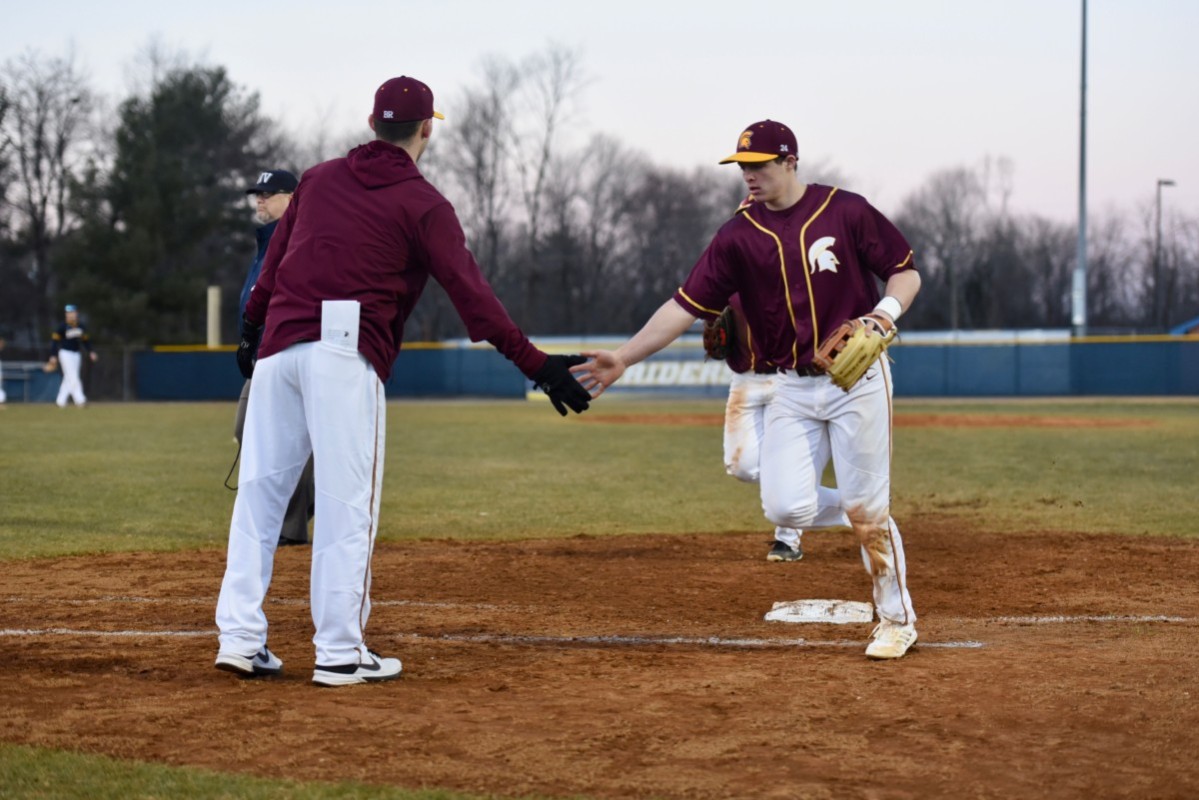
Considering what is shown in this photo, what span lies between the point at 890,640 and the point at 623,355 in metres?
1.59

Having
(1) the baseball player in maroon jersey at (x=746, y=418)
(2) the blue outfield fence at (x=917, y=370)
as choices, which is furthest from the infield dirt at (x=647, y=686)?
(2) the blue outfield fence at (x=917, y=370)

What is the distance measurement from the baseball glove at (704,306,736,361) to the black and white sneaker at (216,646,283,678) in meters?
4.24

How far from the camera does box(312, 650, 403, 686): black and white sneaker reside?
4922 mm

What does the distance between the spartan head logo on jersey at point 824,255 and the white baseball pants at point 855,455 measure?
44 centimetres

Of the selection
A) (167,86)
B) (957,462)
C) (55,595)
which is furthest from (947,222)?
(55,595)

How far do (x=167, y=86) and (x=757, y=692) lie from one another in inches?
2244

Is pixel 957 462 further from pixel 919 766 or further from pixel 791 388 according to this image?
pixel 919 766

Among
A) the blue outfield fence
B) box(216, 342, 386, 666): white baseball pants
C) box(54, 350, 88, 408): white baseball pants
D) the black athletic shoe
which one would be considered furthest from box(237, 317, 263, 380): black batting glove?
the blue outfield fence

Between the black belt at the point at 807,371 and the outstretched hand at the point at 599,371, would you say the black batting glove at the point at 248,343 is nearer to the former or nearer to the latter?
the outstretched hand at the point at 599,371

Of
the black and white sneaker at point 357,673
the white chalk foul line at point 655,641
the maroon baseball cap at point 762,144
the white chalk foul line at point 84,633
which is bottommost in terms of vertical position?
the white chalk foul line at point 655,641

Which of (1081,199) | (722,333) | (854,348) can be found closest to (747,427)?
(722,333)

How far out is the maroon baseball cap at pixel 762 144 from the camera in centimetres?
564

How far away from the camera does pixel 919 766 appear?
12.7 ft

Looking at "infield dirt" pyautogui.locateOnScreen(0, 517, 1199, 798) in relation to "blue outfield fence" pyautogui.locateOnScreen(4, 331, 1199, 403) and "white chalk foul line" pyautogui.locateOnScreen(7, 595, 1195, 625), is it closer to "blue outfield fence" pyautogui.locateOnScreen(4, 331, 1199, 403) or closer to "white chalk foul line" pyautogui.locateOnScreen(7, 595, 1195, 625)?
"white chalk foul line" pyautogui.locateOnScreen(7, 595, 1195, 625)
